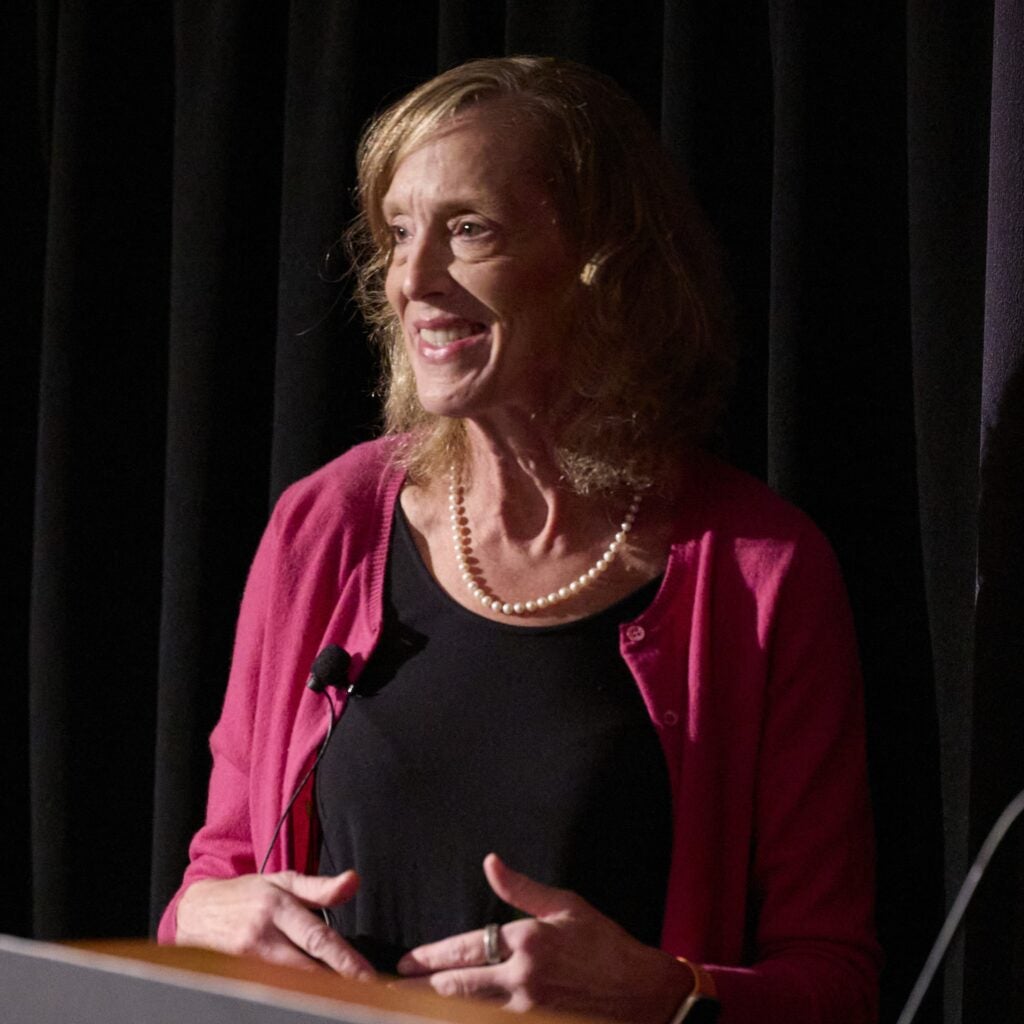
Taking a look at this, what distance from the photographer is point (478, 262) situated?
4.66 ft

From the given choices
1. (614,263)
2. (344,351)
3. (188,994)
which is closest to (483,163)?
(614,263)

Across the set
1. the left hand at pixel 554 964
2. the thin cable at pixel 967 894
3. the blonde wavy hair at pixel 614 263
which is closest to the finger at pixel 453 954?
the left hand at pixel 554 964

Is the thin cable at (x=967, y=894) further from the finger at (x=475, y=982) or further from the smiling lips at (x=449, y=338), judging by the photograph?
the smiling lips at (x=449, y=338)

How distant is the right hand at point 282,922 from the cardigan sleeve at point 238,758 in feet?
0.53

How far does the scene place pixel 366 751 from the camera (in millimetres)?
1387

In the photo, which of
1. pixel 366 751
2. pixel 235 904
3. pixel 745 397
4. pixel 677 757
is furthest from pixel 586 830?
pixel 745 397

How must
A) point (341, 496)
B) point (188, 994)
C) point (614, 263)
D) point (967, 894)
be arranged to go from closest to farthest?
1. point (188, 994)
2. point (967, 894)
3. point (614, 263)
4. point (341, 496)

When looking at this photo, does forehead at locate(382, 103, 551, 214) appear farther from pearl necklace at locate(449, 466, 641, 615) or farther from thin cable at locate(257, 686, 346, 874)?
thin cable at locate(257, 686, 346, 874)

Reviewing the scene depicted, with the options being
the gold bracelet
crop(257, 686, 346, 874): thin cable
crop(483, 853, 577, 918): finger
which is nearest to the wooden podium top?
crop(483, 853, 577, 918): finger

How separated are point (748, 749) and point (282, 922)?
47 centimetres

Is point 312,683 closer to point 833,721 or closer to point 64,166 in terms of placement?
point 833,721

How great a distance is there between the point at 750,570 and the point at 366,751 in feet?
1.39

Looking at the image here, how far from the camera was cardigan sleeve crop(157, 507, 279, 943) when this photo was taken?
151 cm

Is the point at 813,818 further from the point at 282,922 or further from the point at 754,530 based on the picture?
the point at 282,922
